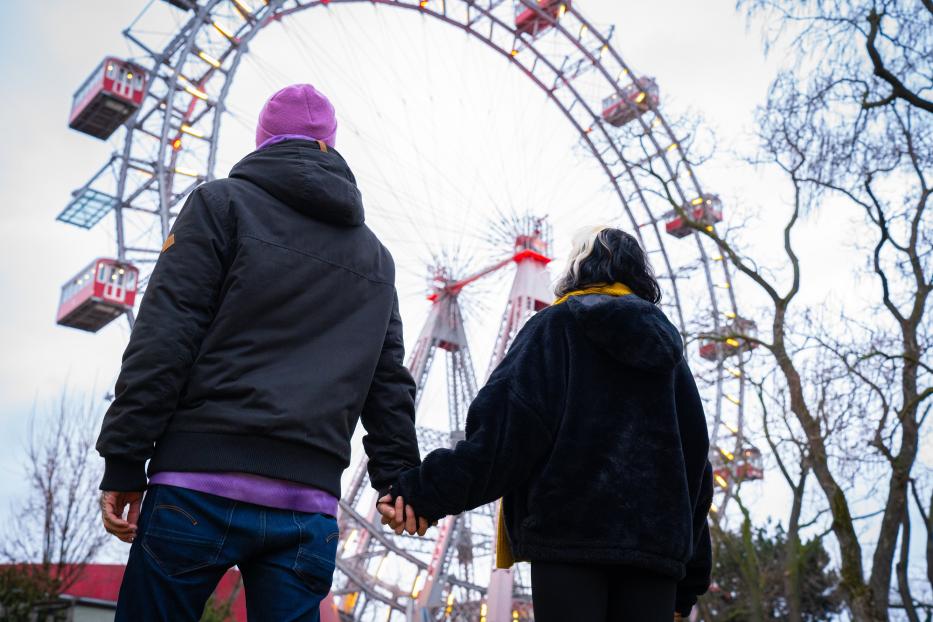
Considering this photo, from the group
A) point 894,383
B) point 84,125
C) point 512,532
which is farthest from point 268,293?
point 84,125

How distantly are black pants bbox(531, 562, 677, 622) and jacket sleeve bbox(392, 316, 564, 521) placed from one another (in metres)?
0.26

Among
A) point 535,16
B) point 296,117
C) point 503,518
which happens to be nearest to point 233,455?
point 503,518

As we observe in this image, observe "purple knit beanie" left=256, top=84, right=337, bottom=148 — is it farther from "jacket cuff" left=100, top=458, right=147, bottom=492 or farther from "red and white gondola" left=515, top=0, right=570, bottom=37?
"red and white gondola" left=515, top=0, right=570, bottom=37

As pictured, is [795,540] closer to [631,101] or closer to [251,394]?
[251,394]

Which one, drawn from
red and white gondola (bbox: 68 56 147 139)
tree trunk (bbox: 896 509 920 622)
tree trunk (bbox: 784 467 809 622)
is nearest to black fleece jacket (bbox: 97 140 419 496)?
tree trunk (bbox: 896 509 920 622)

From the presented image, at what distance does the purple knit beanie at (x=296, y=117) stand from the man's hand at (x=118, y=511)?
43.1 inches

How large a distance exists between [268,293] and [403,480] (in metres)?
0.68

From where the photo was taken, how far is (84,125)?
2216 cm

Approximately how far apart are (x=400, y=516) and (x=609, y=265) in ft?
3.24

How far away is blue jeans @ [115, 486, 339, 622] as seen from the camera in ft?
6.42

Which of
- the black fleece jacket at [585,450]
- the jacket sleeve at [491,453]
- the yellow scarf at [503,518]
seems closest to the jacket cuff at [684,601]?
the black fleece jacket at [585,450]

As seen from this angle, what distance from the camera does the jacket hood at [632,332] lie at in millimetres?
2572

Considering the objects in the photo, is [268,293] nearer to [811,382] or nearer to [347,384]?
[347,384]

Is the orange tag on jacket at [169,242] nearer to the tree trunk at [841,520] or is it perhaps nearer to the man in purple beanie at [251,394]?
the man in purple beanie at [251,394]
